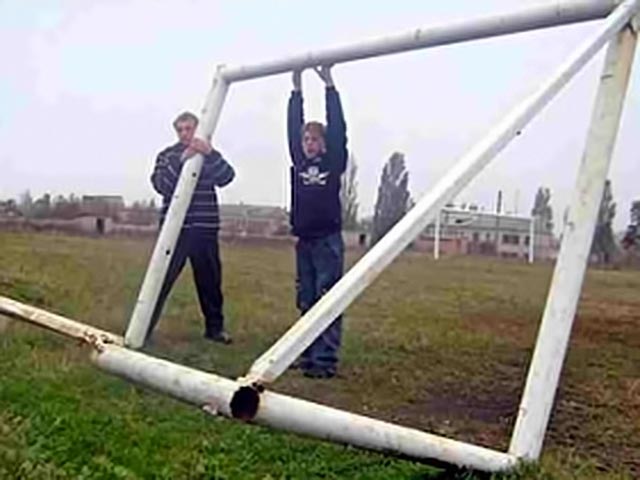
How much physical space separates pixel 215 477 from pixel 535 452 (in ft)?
4.06

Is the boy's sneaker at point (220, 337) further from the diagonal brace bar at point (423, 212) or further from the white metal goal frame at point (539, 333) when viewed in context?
the diagonal brace bar at point (423, 212)

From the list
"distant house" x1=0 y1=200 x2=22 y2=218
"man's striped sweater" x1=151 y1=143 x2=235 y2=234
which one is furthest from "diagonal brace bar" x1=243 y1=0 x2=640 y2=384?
"distant house" x1=0 y1=200 x2=22 y2=218

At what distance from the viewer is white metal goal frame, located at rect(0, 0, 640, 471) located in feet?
10.8

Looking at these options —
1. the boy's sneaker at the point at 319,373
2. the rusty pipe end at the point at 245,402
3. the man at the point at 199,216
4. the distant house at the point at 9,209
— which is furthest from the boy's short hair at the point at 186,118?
the distant house at the point at 9,209

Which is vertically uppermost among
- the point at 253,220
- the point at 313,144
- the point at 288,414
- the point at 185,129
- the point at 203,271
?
the point at 185,129

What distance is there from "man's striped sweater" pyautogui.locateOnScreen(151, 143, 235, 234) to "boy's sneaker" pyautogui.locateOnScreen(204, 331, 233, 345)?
797 millimetres

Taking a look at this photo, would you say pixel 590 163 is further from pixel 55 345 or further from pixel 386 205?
pixel 386 205

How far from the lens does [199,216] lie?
22.6 ft

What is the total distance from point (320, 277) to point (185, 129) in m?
1.50

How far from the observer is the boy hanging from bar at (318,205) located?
19.7ft

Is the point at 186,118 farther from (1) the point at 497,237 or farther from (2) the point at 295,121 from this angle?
(1) the point at 497,237

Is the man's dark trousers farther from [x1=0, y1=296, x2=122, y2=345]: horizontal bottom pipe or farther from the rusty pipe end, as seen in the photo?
the rusty pipe end

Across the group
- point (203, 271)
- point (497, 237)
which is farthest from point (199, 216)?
point (497, 237)

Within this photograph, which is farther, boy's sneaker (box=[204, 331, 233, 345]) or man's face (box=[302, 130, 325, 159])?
boy's sneaker (box=[204, 331, 233, 345])
